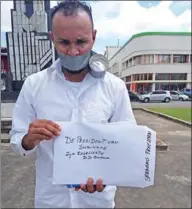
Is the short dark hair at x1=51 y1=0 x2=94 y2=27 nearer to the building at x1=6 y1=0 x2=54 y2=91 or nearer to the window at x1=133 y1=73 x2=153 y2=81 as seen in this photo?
the building at x1=6 y1=0 x2=54 y2=91

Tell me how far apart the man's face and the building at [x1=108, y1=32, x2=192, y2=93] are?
2413 cm

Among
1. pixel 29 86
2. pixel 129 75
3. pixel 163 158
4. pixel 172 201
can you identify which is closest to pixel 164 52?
pixel 129 75

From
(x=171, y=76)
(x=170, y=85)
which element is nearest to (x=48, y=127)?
(x=170, y=85)

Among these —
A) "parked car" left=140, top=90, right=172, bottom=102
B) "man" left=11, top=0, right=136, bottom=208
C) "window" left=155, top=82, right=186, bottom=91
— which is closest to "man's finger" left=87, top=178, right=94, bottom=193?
"man" left=11, top=0, right=136, bottom=208

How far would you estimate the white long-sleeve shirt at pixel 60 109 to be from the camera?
984mm

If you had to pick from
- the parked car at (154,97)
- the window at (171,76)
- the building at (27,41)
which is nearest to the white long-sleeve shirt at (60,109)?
the building at (27,41)

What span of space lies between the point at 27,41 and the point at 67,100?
662cm

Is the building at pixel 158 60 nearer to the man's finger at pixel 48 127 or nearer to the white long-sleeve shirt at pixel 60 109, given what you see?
the white long-sleeve shirt at pixel 60 109

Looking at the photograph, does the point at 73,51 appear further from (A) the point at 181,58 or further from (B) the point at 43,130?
(A) the point at 181,58

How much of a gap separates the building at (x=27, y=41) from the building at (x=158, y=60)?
18148 mm

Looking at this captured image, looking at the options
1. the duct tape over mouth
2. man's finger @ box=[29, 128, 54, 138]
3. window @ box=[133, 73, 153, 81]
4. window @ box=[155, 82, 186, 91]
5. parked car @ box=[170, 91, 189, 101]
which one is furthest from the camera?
window @ box=[133, 73, 153, 81]

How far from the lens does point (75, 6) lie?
888mm

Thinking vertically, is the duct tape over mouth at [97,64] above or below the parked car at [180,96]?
above

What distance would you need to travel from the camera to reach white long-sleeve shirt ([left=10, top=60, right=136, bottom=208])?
98 cm
